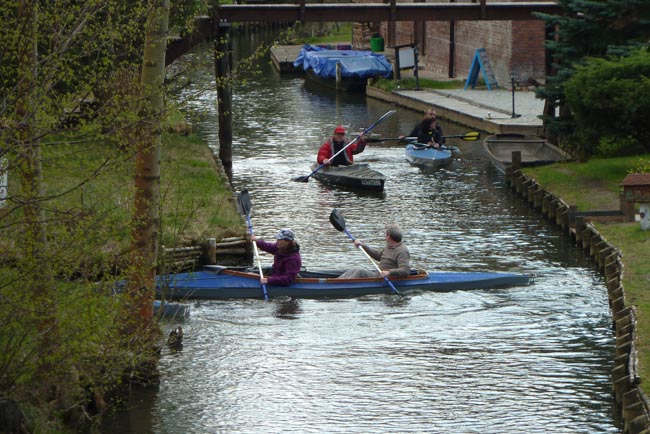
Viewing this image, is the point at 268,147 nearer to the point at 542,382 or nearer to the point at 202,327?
the point at 202,327

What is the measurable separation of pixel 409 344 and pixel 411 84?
31.8m

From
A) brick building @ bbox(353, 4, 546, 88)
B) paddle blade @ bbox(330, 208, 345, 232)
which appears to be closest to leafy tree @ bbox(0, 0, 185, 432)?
paddle blade @ bbox(330, 208, 345, 232)

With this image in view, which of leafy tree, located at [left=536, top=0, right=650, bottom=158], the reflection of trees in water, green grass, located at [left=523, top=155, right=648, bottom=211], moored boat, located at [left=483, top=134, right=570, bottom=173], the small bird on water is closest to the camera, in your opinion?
the small bird on water

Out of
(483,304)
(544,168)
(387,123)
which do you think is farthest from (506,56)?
(483,304)

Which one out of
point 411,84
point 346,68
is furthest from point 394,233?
point 346,68

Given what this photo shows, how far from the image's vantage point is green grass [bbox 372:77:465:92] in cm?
4834

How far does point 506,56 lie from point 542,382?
3155 centimetres

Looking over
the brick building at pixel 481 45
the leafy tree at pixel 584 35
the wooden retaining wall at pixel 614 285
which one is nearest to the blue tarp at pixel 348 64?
the brick building at pixel 481 45

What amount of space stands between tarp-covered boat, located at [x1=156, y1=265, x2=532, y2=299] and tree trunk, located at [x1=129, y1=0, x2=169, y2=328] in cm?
480

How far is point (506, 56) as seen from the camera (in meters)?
46.3

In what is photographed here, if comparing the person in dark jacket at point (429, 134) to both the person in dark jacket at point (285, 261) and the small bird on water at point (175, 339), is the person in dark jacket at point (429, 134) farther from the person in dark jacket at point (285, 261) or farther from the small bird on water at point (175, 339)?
the small bird on water at point (175, 339)

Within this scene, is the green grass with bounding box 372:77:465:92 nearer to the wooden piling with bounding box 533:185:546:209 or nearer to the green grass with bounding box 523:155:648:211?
the green grass with bounding box 523:155:648:211

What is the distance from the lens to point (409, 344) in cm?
1786

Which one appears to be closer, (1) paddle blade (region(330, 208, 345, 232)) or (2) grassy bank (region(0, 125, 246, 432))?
(2) grassy bank (region(0, 125, 246, 432))
